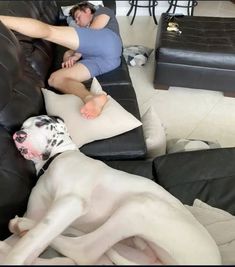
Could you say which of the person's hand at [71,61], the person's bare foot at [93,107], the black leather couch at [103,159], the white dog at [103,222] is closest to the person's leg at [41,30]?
the person's hand at [71,61]

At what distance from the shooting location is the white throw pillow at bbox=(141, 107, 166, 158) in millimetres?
1854

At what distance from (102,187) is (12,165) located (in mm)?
406

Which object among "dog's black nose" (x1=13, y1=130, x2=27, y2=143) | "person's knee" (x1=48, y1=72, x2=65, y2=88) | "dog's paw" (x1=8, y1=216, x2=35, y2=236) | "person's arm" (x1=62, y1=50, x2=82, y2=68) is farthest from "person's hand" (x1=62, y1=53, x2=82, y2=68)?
"dog's paw" (x1=8, y1=216, x2=35, y2=236)

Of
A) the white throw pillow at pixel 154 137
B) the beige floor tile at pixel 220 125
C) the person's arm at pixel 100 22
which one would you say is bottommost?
the beige floor tile at pixel 220 125

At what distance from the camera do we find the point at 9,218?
4.09ft

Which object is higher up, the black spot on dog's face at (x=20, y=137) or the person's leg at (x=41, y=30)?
the person's leg at (x=41, y=30)

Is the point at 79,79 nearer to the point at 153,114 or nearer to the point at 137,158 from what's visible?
the point at 153,114

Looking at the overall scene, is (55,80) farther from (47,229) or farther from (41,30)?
(47,229)

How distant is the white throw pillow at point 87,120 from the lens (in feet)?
5.38

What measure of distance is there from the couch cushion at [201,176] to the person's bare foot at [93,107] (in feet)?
1.20

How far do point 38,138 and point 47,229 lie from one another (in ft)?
1.78

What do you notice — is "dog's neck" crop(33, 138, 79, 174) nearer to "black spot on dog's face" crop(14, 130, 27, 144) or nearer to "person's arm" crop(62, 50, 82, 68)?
"black spot on dog's face" crop(14, 130, 27, 144)

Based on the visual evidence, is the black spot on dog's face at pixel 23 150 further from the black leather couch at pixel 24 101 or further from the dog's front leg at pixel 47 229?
the dog's front leg at pixel 47 229

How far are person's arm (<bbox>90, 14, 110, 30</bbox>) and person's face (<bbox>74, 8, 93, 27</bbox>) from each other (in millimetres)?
74
